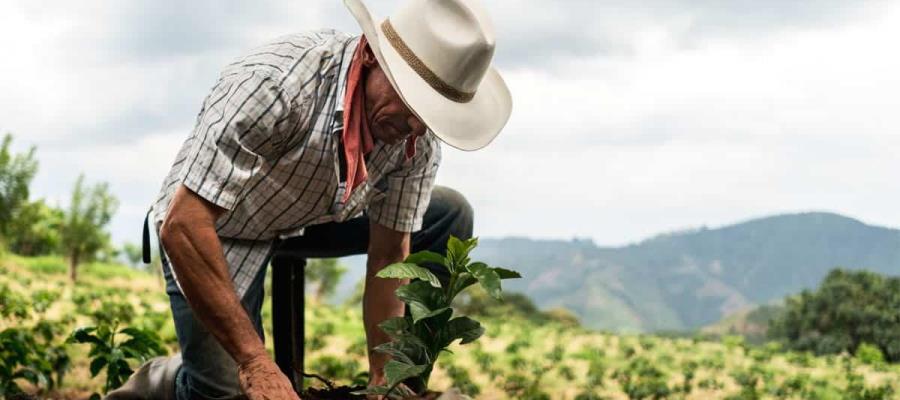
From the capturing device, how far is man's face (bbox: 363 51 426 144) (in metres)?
2.65

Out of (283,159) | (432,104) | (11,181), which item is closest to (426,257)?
(432,104)

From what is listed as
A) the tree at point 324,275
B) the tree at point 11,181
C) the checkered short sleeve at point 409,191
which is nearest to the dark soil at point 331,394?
the checkered short sleeve at point 409,191

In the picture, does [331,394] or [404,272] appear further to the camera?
[331,394]

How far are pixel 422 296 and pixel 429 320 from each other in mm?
75

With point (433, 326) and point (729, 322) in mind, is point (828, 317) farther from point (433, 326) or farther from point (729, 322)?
point (729, 322)

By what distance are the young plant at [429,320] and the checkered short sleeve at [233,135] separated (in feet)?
1.70

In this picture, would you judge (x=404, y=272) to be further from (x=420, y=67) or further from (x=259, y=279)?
(x=259, y=279)

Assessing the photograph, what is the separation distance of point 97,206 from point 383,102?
13.3 meters

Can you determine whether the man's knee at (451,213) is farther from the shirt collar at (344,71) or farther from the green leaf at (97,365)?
the green leaf at (97,365)

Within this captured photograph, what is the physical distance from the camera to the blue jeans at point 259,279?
11.1 ft

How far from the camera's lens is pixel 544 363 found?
23.9 ft

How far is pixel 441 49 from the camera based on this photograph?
8.48ft

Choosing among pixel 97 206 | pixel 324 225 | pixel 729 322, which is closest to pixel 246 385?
pixel 324 225

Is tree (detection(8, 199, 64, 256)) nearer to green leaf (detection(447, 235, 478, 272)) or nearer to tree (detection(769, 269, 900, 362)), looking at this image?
tree (detection(769, 269, 900, 362))
